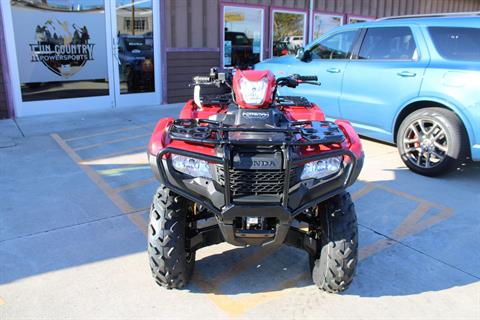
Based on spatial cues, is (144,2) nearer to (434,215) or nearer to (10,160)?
(10,160)

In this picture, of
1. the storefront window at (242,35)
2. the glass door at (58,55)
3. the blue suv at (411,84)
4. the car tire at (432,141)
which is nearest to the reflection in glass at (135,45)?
the glass door at (58,55)

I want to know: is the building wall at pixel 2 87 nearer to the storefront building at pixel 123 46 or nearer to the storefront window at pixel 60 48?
the storefront building at pixel 123 46

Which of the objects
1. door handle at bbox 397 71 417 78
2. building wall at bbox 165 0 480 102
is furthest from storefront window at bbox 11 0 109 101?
door handle at bbox 397 71 417 78

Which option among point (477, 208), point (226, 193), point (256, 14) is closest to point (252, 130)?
point (226, 193)

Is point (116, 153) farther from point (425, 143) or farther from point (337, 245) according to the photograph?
point (337, 245)

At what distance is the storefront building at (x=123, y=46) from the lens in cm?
781

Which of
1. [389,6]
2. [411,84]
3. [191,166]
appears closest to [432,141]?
[411,84]

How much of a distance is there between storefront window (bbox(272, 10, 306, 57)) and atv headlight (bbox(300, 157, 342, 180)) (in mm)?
9345

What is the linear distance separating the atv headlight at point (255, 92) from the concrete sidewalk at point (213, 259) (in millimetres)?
1197

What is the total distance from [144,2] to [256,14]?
9.86 feet

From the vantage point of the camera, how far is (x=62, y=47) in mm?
8164

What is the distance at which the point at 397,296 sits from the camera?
2852mm

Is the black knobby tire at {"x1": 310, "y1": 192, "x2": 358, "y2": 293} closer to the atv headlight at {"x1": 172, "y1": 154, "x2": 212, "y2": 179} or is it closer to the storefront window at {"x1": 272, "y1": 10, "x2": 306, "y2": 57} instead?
the atv headlight at {"x1": 172, "y1": 154, "x2": 212, "y2": 179}

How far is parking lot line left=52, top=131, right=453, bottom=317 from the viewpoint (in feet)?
9.15
